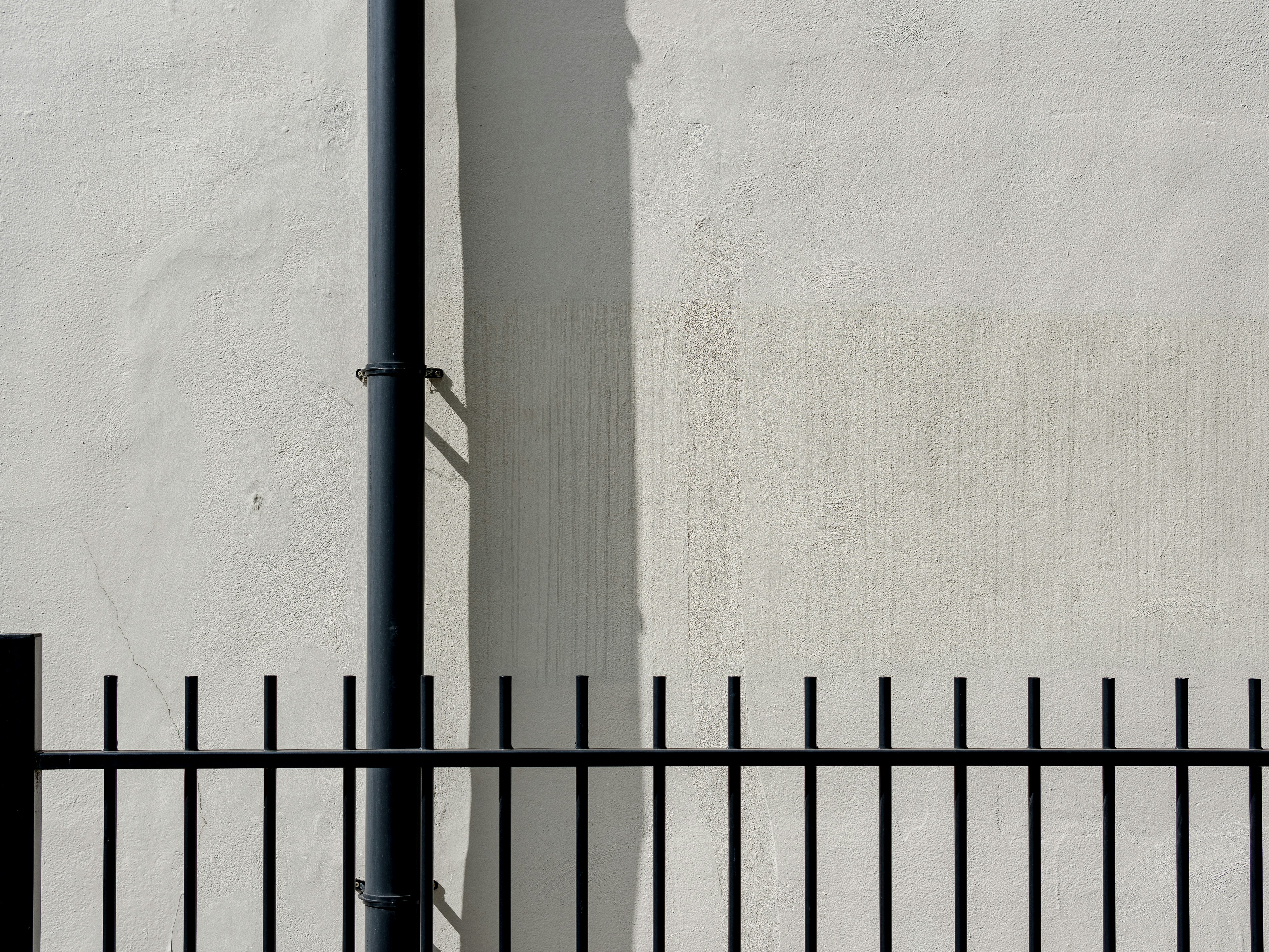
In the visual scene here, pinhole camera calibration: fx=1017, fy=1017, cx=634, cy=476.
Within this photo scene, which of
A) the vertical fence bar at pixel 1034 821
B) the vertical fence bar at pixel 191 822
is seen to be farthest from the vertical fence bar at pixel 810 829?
the vertical fence bar at pixel 191 822

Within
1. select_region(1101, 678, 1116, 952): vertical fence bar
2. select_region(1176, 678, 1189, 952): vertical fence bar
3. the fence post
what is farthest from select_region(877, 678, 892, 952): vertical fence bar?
the fence post

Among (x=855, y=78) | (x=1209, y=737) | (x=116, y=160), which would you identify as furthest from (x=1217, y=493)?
(x=116, y=160)

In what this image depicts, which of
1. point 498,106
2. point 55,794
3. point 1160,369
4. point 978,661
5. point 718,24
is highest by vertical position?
point 718,24

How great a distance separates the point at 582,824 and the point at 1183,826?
3.76 ft

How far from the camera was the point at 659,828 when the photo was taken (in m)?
1.87

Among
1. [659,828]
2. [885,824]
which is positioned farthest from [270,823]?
[885,824]

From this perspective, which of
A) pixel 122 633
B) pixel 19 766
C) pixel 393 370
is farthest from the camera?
pixel 122 633

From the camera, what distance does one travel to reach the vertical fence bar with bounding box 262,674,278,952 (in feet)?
5.92

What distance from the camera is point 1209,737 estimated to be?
3.06 m

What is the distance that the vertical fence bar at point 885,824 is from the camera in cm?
184

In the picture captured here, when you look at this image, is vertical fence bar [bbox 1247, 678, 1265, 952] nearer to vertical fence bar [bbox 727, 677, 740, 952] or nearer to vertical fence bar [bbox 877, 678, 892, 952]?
vertical fence bar [bbox 877, 678, 892, 952]

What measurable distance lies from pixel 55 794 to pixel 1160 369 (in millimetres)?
3485

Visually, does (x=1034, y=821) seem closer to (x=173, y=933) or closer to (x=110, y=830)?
(x=110, y=830)

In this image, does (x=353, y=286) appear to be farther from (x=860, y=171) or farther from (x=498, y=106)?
(x=860, y=171)
